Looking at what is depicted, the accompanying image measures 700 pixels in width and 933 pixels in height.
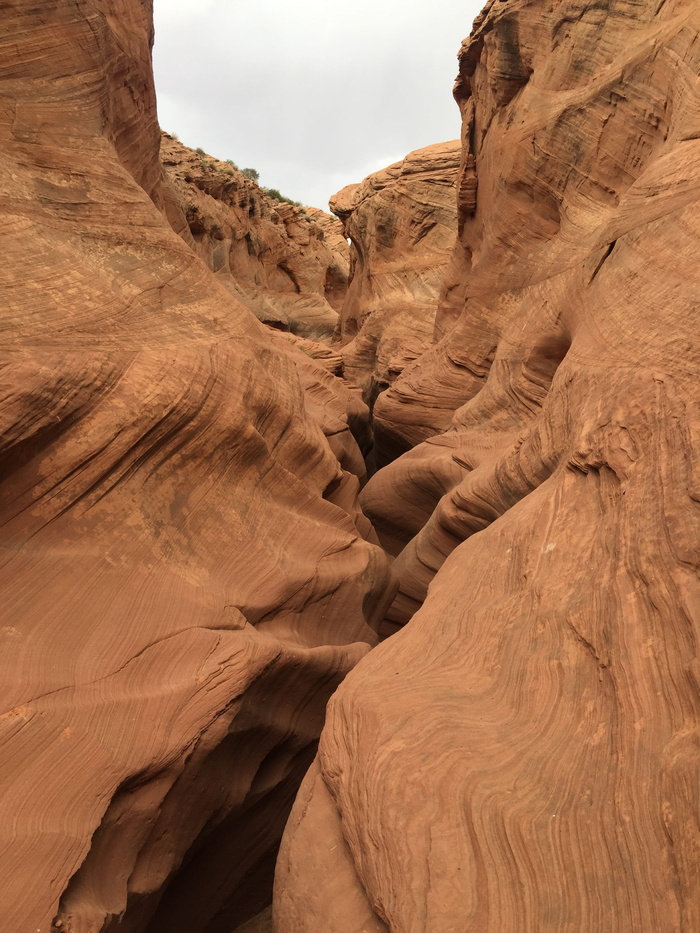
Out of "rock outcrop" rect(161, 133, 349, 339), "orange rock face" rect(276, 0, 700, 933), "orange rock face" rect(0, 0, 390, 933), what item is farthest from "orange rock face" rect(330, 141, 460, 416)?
"orange rock face" rect(0, 0, 390, 933)

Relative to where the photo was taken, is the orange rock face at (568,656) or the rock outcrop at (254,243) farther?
the rock outcrop at (254,243)

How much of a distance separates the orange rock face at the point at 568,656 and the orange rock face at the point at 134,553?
926 mm

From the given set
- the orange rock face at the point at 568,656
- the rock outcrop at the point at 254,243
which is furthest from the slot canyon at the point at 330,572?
the rock outcrop at the point at 254,243

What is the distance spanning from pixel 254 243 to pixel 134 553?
58.6ft

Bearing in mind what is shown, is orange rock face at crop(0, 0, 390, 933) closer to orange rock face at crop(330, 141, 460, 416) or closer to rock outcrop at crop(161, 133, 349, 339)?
orange rock face at crop(330, 141, 460, 416)

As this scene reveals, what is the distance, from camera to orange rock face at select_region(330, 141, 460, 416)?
1422cm

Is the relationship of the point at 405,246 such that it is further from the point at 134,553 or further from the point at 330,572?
the point at 134,553

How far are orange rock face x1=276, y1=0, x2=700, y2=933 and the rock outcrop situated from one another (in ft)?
34.2

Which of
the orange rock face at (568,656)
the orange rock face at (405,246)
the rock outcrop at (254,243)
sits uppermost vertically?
the rock outcrop at (254,243)

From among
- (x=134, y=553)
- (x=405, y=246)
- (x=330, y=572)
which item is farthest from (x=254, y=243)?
(x=134, y=553)

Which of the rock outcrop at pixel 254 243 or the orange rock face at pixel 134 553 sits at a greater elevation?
the rock outcrop at pixel 254 243

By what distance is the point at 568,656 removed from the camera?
2.89 m

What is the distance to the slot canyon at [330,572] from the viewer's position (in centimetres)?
244

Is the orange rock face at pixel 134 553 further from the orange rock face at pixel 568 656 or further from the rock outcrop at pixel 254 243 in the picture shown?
the rock outcrop at pixel 254 243
